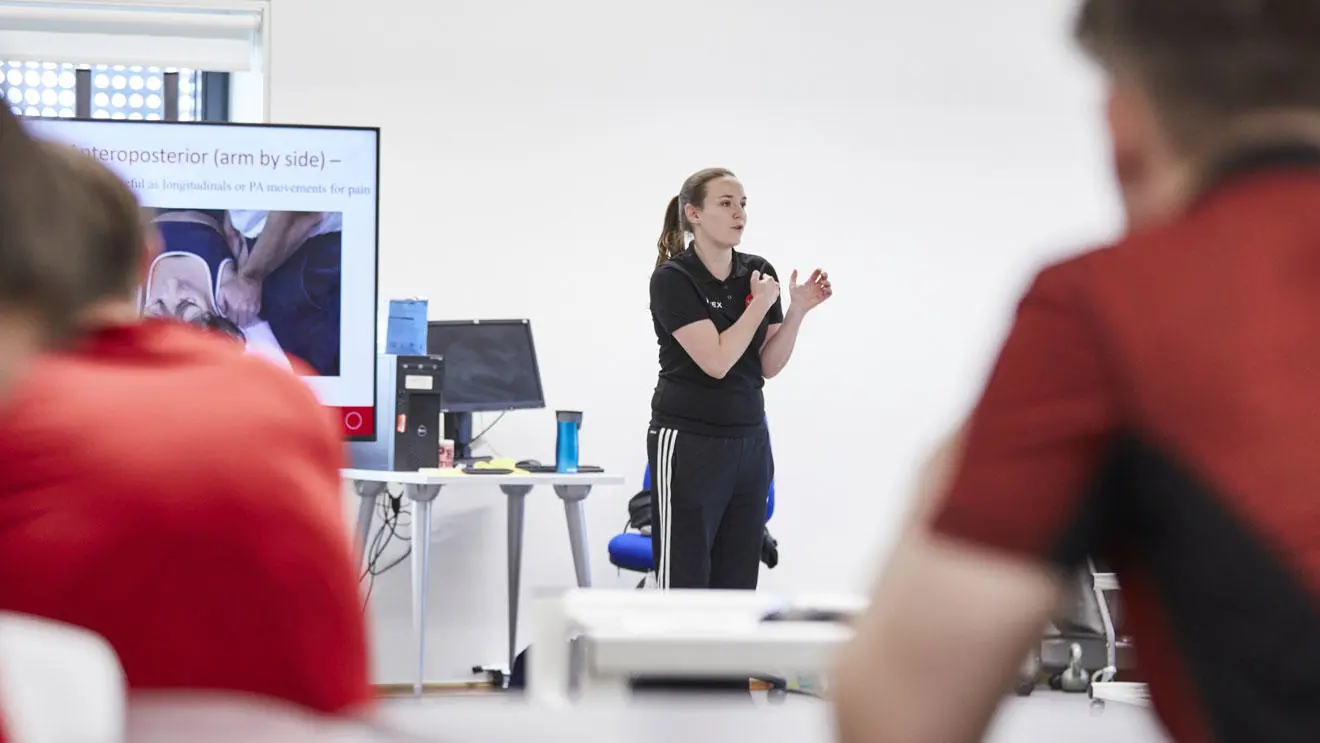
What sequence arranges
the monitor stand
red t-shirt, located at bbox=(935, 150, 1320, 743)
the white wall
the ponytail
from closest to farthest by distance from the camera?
red t-shirt, located at bbox=(935, 150, 1320, 743) < the ponytail < the monitor stand < the white wall

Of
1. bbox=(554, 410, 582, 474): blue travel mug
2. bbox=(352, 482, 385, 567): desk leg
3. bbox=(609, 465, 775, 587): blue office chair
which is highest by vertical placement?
bbox=(554, 410, 582, 474): blue travel mug

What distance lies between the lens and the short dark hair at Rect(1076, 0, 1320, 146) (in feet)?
1.90

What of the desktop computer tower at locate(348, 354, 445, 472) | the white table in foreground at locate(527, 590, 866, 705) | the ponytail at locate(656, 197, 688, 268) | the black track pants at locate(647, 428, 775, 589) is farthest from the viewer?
the desktop computer tower at locate(348, 354, 445, 472)

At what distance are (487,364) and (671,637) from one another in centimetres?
376

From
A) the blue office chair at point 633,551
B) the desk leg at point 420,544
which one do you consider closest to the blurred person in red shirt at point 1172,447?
the desk leg at point 420,544

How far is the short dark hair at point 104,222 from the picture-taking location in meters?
0.96

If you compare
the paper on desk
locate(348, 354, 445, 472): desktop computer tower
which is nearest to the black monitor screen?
the paper on desk

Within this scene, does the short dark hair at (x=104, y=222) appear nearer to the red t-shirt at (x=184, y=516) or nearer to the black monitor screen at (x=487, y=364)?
the red t-shirt at (x=184, y=516)

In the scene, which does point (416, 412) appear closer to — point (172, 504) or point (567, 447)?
point (567, 447)

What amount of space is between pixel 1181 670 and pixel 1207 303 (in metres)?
0.15

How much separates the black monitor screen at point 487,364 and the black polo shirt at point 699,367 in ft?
3.46

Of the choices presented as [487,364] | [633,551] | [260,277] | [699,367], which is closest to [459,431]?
[487,364]

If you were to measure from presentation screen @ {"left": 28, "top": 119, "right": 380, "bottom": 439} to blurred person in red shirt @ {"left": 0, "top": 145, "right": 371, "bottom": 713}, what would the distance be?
356 cm

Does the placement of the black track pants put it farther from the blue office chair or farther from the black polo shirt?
the blue office chair
